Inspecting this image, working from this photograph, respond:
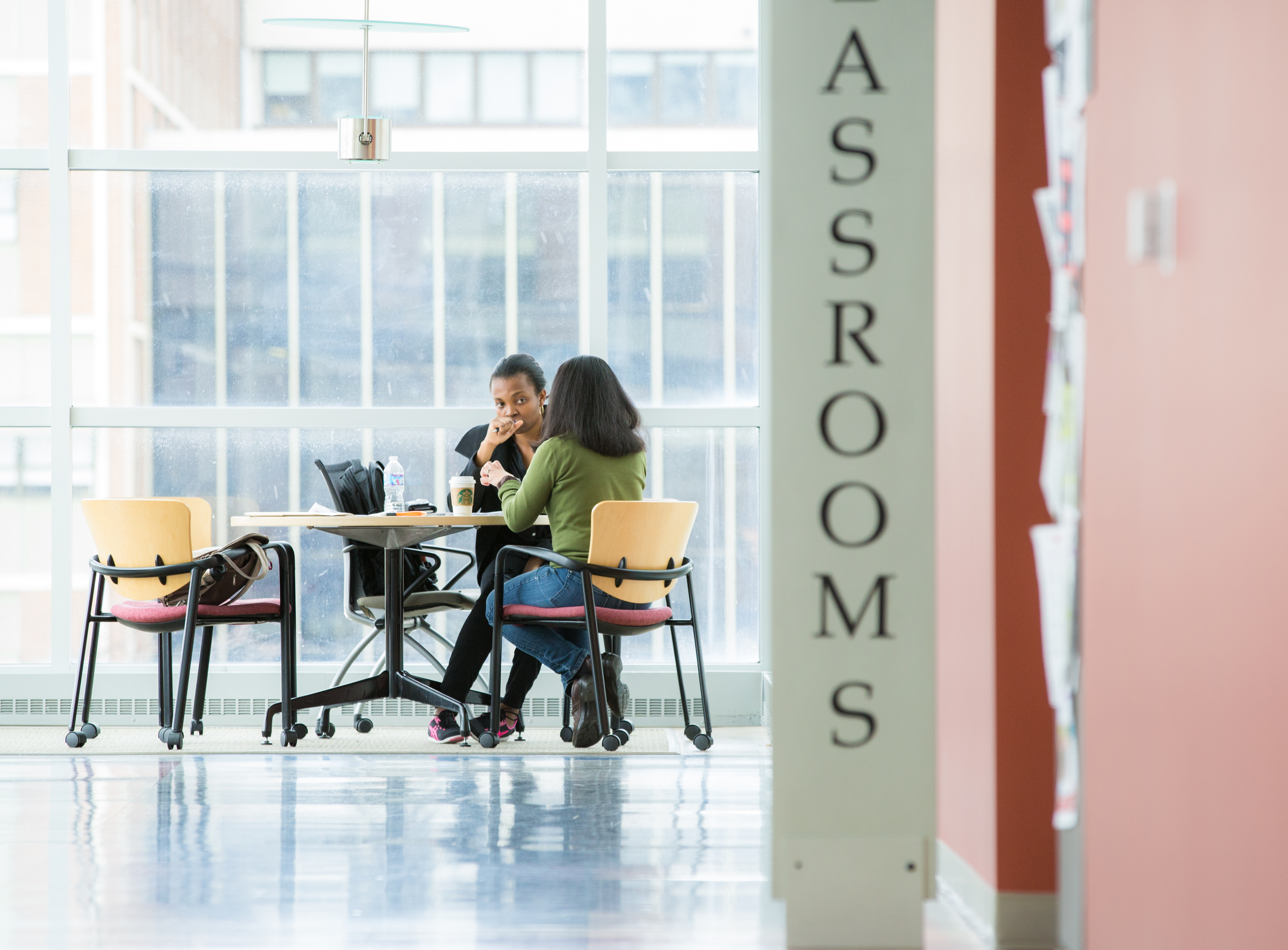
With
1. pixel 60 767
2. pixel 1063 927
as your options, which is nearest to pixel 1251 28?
pixel 1063 927

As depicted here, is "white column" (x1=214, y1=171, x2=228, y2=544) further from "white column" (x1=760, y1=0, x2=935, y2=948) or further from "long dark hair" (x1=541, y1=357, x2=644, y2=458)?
"white column" (x1=760, y1=0, x2=935, y2=948)

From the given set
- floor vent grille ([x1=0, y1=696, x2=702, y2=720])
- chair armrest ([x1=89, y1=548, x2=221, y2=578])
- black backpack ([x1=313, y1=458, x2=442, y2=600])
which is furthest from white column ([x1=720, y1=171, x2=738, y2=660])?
chair armrest ([x1=89, y1=548, x2=221, y2=578])

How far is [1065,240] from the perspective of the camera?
234 cm

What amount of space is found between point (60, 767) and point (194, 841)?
1.26m

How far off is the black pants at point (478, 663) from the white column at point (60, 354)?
5.87 ft

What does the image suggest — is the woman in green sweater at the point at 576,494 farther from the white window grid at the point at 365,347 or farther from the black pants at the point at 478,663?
the white window grid at the point at 365,347

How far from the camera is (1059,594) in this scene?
2336 millimetres

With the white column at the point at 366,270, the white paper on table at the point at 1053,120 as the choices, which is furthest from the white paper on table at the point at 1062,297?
the white column at the point at 366,270

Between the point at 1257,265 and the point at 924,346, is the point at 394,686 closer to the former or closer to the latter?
the point at 924,346

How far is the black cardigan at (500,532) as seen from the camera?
4.77m

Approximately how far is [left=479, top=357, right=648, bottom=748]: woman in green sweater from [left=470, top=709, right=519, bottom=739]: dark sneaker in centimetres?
28

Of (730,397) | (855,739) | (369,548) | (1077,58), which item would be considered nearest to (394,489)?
(369,548)

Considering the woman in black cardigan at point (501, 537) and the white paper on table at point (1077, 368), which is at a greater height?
the white paper on table at point (1077, 368)

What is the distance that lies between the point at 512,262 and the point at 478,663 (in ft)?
5.88
